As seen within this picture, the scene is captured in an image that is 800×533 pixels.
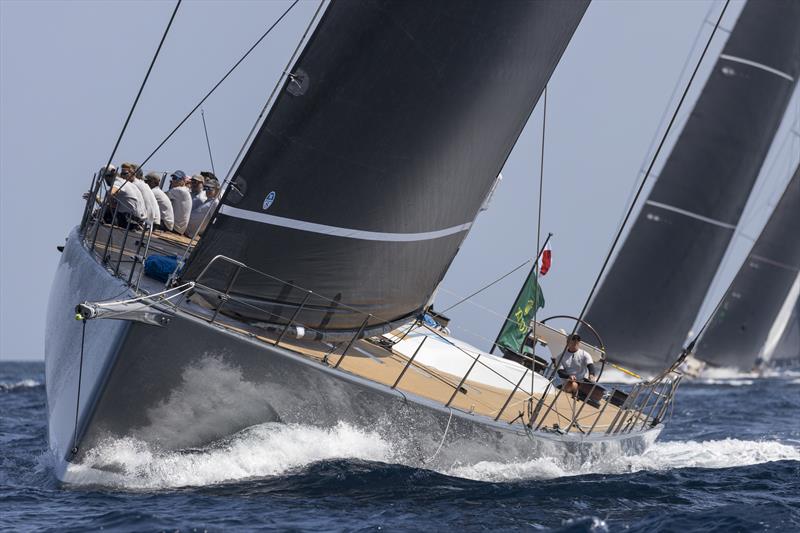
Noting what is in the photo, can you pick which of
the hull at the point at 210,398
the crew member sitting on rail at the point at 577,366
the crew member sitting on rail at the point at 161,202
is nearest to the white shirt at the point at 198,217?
the crew member sitting on rail at the point at 161,202

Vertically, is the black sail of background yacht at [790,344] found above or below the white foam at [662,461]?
above

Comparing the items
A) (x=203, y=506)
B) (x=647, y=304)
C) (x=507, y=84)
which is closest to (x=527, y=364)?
(x=507, y=84)

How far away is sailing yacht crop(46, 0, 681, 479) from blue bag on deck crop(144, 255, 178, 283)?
0.52 feet

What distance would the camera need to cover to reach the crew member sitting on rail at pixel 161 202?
39.8ft

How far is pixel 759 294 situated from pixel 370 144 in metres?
28.9

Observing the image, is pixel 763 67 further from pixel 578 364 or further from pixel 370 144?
pixel 370 144

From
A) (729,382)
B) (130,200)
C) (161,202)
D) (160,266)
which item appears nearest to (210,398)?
(160,266)

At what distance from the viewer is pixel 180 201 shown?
12664mm

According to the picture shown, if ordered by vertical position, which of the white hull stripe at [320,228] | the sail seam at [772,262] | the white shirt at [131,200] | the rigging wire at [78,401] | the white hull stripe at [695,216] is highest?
the sail seam at [772,262]

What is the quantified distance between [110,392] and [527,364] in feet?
21.3

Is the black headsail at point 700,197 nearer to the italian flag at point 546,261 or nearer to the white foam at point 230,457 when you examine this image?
the italian flag at point 546,261

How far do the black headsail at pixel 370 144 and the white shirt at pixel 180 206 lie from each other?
3.99m

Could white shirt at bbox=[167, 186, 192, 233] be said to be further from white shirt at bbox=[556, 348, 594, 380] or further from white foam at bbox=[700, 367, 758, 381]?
white foam at bbox=[700, 367, 758, 381]

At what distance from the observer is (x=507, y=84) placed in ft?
29.8
